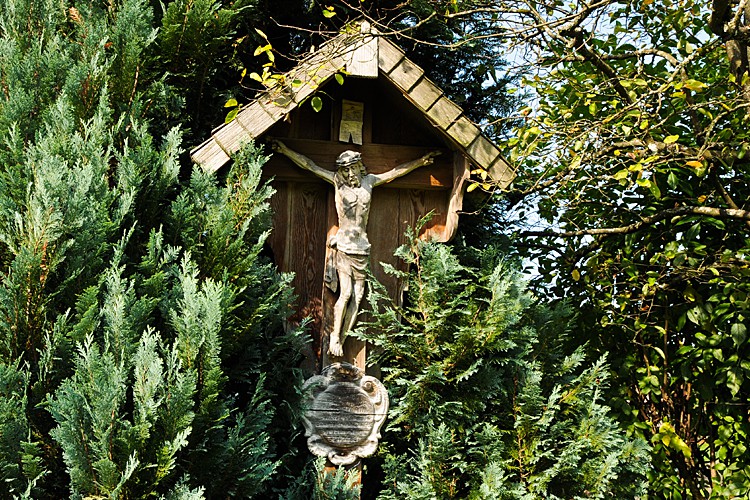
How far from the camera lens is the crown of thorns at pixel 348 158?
15.8ft

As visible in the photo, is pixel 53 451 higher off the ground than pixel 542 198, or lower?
lower

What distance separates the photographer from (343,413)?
15.5ft

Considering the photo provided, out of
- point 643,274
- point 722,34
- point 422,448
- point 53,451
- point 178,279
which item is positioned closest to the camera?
point 53,451

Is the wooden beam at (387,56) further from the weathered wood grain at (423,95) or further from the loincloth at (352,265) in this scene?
the loincloth at (352,265)

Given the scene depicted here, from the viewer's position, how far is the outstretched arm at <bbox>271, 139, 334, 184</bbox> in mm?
4816

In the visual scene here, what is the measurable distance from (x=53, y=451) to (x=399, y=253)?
6.63 ft

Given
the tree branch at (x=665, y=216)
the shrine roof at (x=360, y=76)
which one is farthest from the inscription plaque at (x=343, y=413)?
the tree branch at (x=665, y=216)

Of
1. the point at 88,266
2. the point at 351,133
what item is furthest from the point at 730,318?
the point at 88,266

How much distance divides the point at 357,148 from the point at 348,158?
0.75 feet

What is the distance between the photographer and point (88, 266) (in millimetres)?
4047

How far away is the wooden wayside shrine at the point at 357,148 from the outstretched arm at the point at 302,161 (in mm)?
73

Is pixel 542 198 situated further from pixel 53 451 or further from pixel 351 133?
pixel 53 451

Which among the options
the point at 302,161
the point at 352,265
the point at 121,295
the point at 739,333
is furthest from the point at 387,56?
the point at 739,333

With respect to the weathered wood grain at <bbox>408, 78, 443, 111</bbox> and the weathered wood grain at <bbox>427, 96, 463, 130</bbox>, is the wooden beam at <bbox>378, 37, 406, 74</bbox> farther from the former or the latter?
the weathered wood grain at <bbox>427, 96, 463, 130</bbox>
